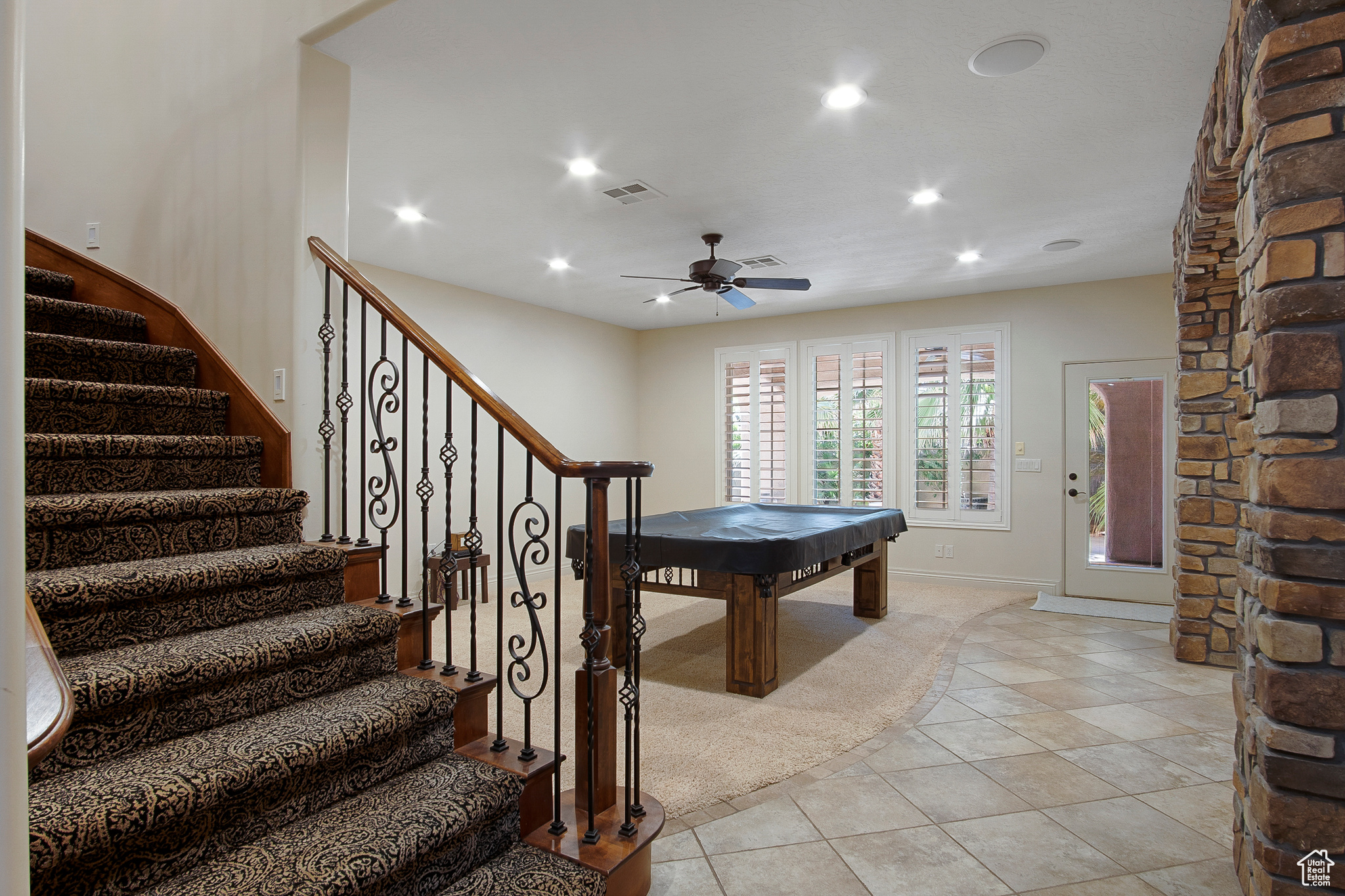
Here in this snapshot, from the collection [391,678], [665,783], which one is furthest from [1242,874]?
[391,678]

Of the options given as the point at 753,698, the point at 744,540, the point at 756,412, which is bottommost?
the point at 753,698

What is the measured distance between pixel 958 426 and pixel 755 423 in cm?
200

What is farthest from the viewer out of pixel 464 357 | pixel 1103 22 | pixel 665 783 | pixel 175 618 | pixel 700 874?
pixel 464 357

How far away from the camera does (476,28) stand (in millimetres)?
2398

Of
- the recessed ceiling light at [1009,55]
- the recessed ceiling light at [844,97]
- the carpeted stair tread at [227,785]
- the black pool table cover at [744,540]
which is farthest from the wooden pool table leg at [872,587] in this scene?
the carpeted stair tread at [227,785]

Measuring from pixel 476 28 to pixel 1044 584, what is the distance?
19.4 feet

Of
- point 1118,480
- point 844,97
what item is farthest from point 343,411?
point 1118,480

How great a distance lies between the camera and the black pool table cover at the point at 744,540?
133 inches

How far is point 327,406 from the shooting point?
2555mm

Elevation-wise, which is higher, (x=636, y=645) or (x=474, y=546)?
(x=474, y=546)

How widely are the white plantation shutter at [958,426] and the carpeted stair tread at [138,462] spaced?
548 centimetres

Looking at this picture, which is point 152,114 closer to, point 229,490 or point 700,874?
point 229,490

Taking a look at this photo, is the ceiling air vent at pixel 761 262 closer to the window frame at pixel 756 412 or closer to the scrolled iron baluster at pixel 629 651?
the window frame at pixel 756 412

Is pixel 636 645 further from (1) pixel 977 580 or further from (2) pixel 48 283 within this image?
(1) pixel 977 580
